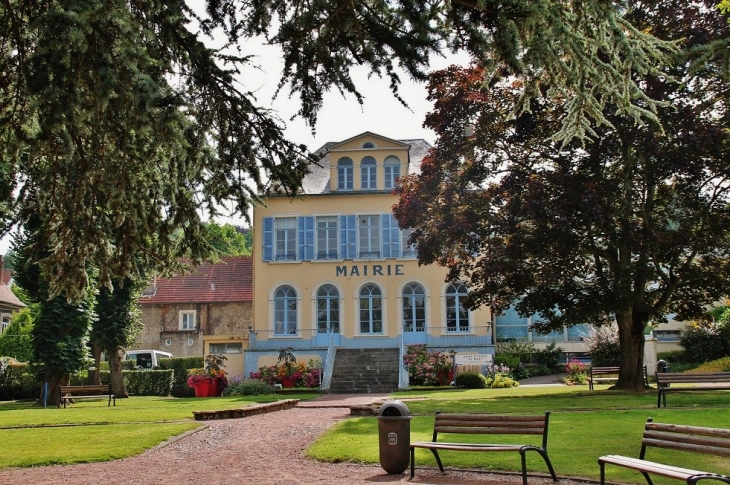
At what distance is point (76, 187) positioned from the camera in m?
8.87

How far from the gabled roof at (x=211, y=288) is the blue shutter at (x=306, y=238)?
31.9 feet

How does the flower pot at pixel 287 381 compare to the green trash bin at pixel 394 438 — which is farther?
the flower pot at pixel 287 381

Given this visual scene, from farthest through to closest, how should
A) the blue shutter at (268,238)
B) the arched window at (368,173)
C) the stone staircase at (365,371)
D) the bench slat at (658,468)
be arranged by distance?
the arched window at (368,173)
the blue shutter at (268,238)
the stone staircase at (365,371)
the bench slat at (658,468)

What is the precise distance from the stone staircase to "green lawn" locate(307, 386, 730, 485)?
880 cm

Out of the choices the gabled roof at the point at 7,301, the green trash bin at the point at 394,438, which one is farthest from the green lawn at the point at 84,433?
the gabled roof at the point at 7,301

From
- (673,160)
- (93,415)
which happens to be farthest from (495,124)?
(93,415)

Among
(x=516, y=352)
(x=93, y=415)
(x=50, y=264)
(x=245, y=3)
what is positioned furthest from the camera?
(x=516, y=352)

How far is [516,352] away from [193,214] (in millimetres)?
27477

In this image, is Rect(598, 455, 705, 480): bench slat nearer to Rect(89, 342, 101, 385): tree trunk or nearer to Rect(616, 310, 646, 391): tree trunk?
Rect(616, 310, 646, 391): tree trunk

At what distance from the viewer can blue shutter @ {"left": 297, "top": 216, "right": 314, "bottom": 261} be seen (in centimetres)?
3325

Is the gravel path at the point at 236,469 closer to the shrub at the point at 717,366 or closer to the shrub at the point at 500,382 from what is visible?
the shrub at the point at 500,382

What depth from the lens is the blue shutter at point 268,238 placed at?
3344 centimetres

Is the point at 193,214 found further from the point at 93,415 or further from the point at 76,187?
the point at 93,415

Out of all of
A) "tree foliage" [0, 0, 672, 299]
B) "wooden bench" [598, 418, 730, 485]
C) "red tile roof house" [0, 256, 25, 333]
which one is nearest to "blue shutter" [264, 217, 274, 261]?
"red tile roof house" [0, 256, 25, 333]
